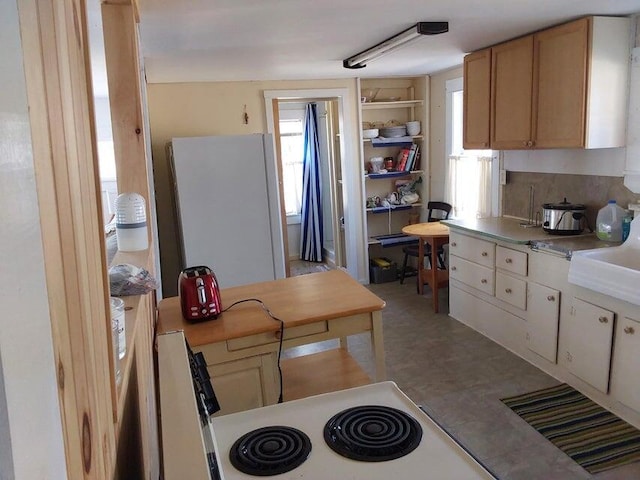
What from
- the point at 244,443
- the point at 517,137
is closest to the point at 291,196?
the point at 517,137

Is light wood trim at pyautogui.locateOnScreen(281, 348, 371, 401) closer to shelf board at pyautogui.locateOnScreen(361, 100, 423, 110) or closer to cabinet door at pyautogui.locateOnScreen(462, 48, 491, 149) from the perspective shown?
cabinet door at pyautogui.locateOnScreen(462, 48, 491, 149)

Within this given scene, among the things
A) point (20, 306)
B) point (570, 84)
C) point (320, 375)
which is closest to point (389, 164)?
point (570, 84)

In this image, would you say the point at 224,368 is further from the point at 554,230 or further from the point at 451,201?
the point at 451,201

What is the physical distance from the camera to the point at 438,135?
520 centimetres

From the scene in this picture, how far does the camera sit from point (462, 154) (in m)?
4.87

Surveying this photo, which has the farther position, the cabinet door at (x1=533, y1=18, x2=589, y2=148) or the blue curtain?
the blue curtain

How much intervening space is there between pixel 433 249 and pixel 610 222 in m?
1.62

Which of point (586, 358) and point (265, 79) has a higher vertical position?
point (265, 79)

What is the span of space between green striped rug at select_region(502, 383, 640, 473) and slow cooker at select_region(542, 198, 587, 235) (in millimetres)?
1001

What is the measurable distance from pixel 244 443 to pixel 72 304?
0.83m

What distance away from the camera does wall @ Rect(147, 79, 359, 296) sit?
4.56m

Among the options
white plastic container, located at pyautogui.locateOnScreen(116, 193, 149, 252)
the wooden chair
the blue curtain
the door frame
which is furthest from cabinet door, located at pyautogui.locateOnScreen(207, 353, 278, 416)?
the blue curtain

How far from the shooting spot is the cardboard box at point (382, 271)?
536cm

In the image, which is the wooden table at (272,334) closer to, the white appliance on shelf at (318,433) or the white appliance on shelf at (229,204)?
the white appliance on shelf at (318,433)
